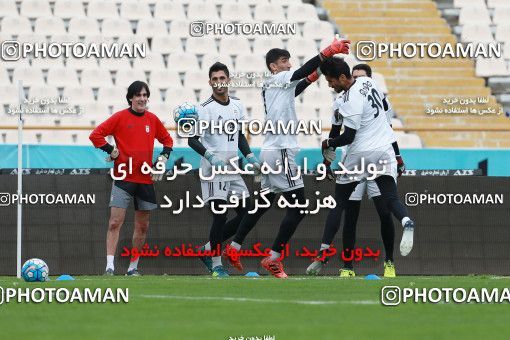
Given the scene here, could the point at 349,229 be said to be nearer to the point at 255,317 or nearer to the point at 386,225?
the point at 386,225

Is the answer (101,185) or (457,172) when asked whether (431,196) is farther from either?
(101,185)

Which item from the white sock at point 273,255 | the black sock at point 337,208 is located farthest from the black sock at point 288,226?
the black sock at point 337,208

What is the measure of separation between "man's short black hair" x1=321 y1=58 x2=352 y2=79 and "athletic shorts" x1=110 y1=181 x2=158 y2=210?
2.16 metres

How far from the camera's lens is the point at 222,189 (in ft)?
36.3

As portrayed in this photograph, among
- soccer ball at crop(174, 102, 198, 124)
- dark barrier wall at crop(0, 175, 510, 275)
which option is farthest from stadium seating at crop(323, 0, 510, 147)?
soccer ball at crop(174, 102, 198, 124)

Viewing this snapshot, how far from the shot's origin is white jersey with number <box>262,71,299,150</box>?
1066 cm

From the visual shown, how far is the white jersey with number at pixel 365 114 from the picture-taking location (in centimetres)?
1023

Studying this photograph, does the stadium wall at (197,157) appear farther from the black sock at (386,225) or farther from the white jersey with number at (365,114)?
the white jersey with number at (365,114)

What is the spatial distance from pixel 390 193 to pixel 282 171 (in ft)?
3.29

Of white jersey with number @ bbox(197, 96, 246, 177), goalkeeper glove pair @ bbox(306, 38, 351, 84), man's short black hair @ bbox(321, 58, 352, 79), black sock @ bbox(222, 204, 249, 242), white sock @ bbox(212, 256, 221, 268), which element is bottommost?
white sock @ bbox(212, 256, 221, 268)

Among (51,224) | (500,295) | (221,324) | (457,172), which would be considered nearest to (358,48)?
(457,172)

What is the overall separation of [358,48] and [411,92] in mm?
1104

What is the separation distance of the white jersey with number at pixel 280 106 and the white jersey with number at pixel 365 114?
0.48 m

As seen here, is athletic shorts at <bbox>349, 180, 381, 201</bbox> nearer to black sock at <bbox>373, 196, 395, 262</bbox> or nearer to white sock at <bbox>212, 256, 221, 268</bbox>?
black sock at <bbox>373, 196, 395, 262</bbox>
